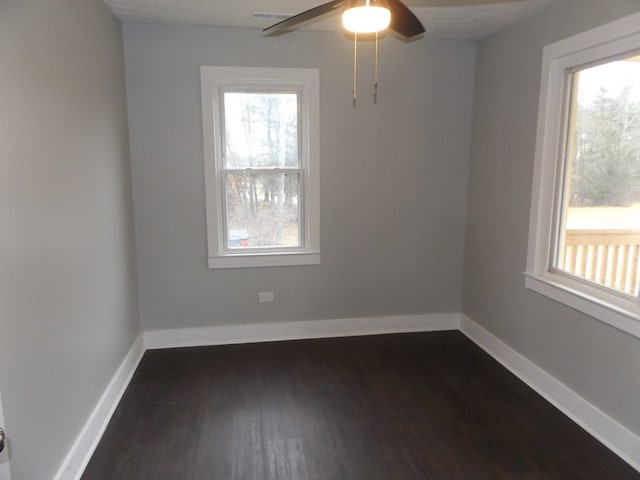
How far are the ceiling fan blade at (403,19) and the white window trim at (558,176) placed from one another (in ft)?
3.57

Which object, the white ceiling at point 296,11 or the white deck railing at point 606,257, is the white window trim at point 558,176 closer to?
the white deck railing at point 606,257

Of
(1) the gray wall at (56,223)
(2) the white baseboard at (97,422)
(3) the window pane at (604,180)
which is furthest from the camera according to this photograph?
(3) the window pane at (604,180)

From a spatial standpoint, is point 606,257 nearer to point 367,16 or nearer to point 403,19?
point 403,19

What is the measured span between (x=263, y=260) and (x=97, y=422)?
5.34 ft

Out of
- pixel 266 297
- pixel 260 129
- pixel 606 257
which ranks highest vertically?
pixel 260 129

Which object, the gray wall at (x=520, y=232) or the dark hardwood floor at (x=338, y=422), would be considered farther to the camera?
the gray wall at (x=520, y=232)

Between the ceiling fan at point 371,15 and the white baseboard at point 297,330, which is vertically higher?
the ceiling fan at point 371,15

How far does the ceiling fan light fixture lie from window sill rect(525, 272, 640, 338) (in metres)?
1.85

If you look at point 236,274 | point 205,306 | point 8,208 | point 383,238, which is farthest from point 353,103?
point 8,208

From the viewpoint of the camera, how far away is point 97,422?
2387mm

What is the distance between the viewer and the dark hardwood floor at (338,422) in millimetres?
2162

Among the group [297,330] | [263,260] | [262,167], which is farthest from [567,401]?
[262,167]

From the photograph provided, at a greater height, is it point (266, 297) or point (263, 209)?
point (263, 209)

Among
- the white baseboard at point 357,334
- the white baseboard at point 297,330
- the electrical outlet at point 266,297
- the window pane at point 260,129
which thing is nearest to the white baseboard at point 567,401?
the white baseboard at point 357,334
